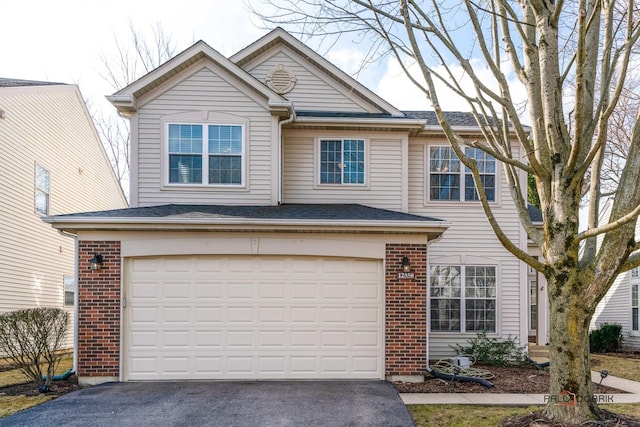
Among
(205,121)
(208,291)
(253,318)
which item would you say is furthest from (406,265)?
(205,121)

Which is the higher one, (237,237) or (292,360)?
(237,237)

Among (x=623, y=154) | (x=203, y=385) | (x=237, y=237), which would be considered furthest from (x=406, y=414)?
(x=623, y=154)

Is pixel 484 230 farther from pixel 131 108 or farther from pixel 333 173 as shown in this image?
pixel 131 108

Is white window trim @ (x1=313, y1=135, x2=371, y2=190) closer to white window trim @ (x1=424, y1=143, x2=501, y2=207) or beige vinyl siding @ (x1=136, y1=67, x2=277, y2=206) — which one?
beige vinyl siding @ (x1=136, y1=67, x2=277, y2=206)

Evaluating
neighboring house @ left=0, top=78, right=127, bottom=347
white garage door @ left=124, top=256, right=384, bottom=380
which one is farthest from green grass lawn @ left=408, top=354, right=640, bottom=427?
neighboring house @ left=0, top=78, right=127, bottom=347

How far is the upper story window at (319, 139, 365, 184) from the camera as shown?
36.3 ft

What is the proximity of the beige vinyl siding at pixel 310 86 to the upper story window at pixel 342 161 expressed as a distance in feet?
3.52

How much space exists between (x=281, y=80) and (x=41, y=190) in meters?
8.31

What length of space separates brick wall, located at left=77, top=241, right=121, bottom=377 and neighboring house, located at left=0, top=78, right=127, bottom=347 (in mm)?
3923

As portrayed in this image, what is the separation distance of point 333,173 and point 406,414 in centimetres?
607

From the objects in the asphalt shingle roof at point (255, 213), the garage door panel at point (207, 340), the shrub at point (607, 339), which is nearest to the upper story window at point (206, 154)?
the asphalt shingle roof at point (255, 213)

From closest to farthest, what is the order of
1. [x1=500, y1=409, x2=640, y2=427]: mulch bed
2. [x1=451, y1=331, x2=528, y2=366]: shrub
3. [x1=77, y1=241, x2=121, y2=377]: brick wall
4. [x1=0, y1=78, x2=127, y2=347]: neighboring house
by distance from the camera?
[x1=500, y1=409, x2=640, y2=427]: mulch bed
[x1=77, y1=241, x2=121, y2=377]: brick wall
[x1=451, y1=331, x2=528, y2=366]: shrub
[x1=0, y1=78, x2=127, y2=347]: neighboring house

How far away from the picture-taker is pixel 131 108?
989cm

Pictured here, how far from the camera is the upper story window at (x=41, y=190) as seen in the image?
13.5 m
